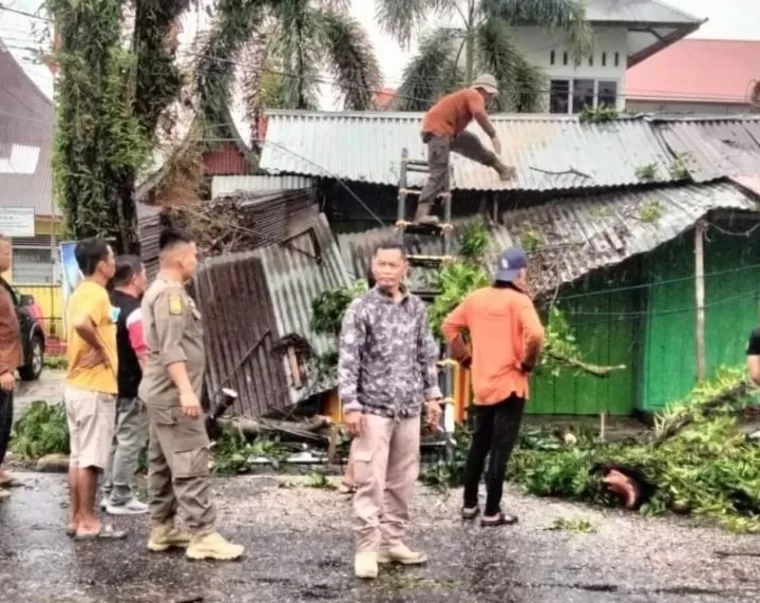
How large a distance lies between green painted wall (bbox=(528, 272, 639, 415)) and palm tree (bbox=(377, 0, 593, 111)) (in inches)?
433

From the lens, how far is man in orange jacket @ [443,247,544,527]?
5.91m

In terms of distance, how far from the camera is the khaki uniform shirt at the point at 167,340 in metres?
4.98

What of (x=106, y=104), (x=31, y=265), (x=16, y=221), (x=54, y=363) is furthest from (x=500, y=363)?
(x=31, y=265)

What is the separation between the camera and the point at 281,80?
2173 centimetres

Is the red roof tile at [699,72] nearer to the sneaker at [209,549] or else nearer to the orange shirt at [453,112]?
the orange shirt at [453,112]

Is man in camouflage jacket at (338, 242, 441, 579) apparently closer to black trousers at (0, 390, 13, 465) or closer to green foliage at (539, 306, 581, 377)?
black trousers at (0, 390, 13, 465)

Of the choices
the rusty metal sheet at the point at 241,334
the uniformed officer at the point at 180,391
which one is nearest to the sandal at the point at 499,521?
the uniformed officer at the point at 180,391

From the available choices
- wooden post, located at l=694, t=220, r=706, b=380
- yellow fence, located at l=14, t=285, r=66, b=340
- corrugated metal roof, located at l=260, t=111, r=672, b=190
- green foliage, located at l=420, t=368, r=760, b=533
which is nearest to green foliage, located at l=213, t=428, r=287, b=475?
green foliage, located at l=420, t=368, r=760, b=533

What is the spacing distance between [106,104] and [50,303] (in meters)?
14.3

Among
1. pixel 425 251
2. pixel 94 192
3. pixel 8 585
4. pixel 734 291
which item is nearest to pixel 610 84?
pixel 734 291

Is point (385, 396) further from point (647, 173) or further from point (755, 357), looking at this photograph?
point (647, 173)

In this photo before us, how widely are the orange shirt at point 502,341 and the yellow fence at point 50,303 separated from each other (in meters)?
17.0

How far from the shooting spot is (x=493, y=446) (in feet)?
19.5

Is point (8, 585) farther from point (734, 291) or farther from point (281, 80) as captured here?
point (281, 80)
